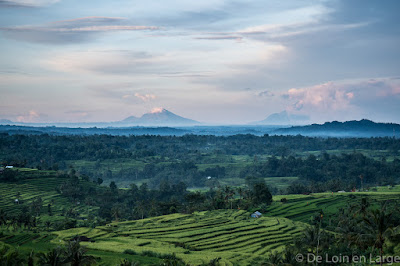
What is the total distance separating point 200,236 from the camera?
64.8 meters

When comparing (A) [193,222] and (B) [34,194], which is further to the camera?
(B) [34,194]

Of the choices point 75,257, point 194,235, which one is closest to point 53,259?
point 75,257

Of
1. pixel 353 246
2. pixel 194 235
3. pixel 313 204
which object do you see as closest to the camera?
pixel 353 246

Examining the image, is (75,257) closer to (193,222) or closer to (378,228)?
(378,228)

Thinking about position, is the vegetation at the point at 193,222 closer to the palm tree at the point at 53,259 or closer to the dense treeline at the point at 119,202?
the palm tree at the point at 53,259

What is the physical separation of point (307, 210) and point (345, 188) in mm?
43719

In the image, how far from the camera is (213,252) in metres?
55.8

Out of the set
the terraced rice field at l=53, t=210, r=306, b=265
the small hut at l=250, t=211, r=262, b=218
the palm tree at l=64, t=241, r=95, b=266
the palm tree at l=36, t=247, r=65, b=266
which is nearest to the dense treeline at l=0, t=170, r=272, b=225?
the small hut at l=250, t=211, r=262, b=218

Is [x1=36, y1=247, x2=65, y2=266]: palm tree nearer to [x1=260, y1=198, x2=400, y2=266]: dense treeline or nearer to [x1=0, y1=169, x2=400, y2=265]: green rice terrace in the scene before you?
[x1=0, y1=169, x2=400, y2=265]: green rice terrace

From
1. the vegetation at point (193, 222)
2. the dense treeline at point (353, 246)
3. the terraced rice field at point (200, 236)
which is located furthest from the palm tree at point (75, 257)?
the dense treeline at point (353, 246)

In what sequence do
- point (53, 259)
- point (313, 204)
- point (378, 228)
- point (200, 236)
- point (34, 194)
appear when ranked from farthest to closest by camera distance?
point (34, 194) < point (313, 204) < point (200, 236) < point (378, 228) < point (53, 259)

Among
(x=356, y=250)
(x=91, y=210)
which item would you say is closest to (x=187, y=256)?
(x=356, y=250)

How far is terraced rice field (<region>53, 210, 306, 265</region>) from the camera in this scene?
178 ft

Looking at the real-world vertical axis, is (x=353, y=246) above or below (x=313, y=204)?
above
